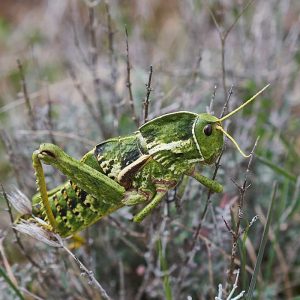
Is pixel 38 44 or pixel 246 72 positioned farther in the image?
pixel 38 44

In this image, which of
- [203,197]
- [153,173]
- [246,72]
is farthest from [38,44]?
[153,173]

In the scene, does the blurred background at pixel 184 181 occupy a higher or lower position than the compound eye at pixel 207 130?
lower

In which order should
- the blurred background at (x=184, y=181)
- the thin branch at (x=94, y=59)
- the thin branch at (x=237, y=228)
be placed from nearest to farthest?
the thin branch at (x=237, y=228) < the blurred background at (x=184, y=181) < the thin branch at (x=94, y=59)

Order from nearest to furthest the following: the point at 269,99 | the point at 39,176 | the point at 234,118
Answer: the point at 39,176, the point at 234,118, the point at 269,99

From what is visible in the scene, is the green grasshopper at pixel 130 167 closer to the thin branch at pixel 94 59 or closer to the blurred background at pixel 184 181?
the blurred background at pixel 184 181

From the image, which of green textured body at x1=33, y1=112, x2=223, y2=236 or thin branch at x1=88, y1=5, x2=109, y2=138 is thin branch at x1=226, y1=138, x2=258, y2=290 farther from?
thin branch at x1=88, y1=5, x2=109, y2=138

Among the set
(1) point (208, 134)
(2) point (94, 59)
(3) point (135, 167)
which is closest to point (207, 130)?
(1) point (208, 134)

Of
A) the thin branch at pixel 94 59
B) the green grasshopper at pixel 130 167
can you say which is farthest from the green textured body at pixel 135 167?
the thin branch at pixel 94 59

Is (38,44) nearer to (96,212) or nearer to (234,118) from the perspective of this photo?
(234,118)
